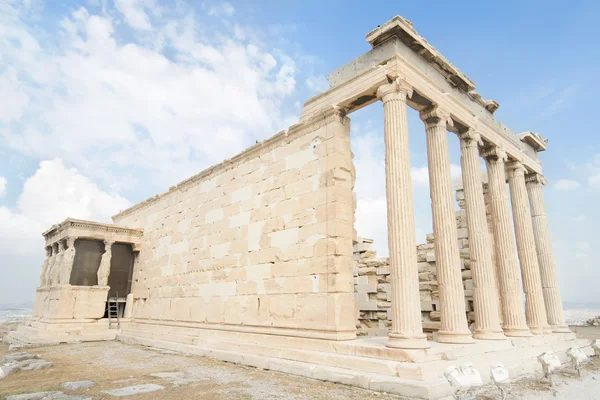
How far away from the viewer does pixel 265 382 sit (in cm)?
749

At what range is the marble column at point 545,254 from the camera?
43.6ft

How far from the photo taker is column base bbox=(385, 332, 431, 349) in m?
7.23

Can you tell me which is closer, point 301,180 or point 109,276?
point 301,180

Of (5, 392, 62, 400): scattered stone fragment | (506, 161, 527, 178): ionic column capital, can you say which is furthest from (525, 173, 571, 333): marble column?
(5, 392, 62, 400): scattered stone fragment

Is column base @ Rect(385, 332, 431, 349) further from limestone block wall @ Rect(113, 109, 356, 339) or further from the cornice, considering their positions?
the cornice

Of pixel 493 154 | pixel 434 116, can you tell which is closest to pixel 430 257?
pixel 493 154

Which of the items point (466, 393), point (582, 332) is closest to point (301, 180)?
point (466, 393)

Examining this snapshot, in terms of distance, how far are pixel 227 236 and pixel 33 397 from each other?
6.78m

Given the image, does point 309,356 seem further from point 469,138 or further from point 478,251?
point 469,138

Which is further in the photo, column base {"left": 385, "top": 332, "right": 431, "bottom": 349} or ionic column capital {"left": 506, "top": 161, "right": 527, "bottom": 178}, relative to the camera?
ionic column capital {"left": 506, "top": 161, "right": 527, "bottom": 178}

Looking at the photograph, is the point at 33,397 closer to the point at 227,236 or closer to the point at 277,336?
the point at 277,336

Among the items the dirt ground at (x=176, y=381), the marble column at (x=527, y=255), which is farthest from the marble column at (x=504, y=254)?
the dirt ground at (x=176, y=381)

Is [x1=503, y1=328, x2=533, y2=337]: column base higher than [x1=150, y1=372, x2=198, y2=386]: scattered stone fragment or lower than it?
higher

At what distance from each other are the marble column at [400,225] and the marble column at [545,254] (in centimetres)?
830
